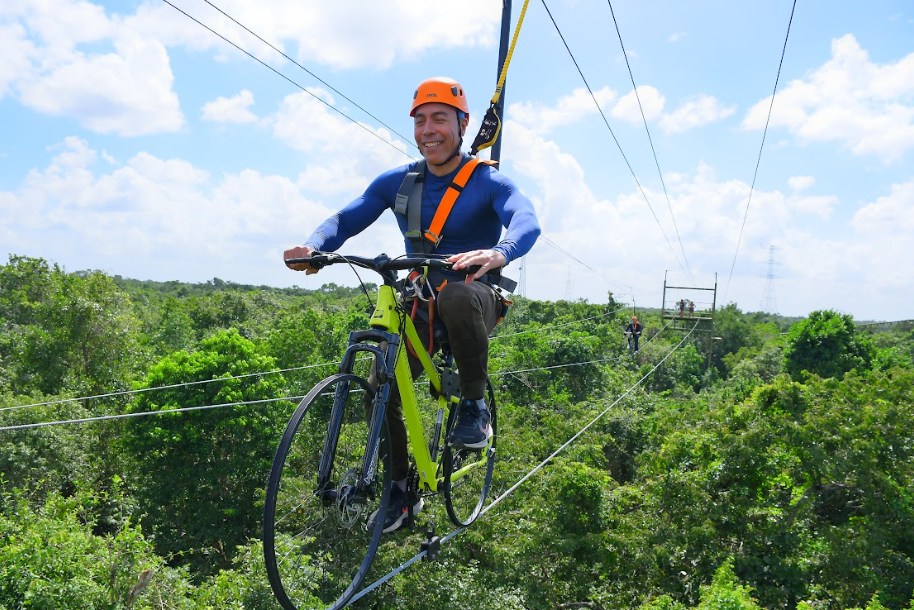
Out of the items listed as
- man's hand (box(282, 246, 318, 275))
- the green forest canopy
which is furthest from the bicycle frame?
the green forest canopy

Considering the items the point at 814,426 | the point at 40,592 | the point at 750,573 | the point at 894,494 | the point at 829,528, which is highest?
the point at 814,426

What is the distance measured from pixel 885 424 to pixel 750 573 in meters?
4.92

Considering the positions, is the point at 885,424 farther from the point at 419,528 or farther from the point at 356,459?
the point at 356,459

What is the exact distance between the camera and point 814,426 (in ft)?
55.8

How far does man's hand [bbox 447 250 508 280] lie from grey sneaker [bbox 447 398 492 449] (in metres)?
0.97

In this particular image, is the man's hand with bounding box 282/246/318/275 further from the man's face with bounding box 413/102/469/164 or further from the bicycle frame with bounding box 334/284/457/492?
the man's face with bounding box 413/102/469/164

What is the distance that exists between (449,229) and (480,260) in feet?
2.50

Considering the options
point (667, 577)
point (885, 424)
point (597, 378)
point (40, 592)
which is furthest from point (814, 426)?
point (597, 378)

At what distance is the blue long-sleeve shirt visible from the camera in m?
3.38

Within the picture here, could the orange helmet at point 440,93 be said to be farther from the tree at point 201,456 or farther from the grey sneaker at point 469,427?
the tree at point 201,456

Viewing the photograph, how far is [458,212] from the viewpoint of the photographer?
3467 millimetres

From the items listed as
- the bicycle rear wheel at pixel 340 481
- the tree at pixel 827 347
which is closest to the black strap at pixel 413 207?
the bicycle rear wheel at pixel 340 481

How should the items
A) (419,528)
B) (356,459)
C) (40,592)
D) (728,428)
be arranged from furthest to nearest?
(419,528), (728,428), (40,592), (356,459)

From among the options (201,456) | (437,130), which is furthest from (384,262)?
(201,456)
